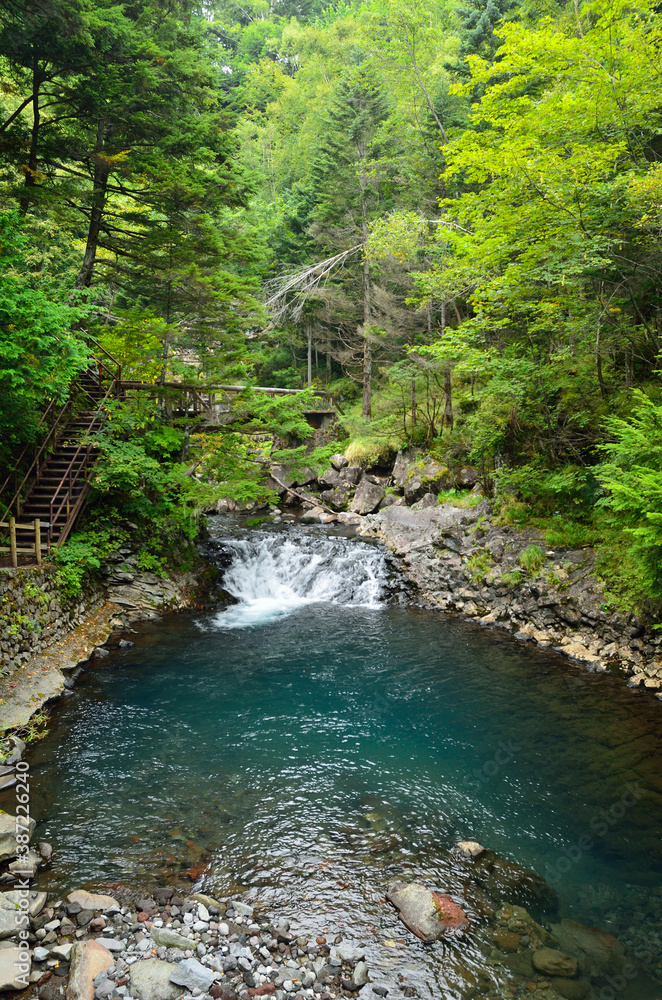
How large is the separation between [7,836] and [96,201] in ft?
42.6

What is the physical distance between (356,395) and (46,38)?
2135cm

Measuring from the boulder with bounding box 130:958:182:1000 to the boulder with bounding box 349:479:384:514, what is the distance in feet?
58.4

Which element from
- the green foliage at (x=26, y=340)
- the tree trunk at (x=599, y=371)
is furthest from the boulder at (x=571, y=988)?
the tree trunk at (x=599, y=371)

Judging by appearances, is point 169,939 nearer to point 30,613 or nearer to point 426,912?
point 426,912

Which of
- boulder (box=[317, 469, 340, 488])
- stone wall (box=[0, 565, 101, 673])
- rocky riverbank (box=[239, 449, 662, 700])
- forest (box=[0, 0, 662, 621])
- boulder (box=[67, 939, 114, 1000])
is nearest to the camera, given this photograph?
boulder (box=[67, 939, 114, 1000])

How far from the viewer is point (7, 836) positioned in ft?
16.8

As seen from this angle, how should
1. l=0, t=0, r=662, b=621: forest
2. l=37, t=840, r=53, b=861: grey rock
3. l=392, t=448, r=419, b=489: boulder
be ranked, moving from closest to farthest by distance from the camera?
l=37, t=840, r=53, b=861: grey rock → l=0, t=0, r=662, b=621: forest → l=392, t=448, r=419, b=489: boulder

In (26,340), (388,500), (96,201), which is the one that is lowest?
(388,500)

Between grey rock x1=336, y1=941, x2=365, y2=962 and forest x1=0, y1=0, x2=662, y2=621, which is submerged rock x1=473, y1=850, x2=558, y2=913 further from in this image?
forest x1=0, y1=0, x2=662, y2=621

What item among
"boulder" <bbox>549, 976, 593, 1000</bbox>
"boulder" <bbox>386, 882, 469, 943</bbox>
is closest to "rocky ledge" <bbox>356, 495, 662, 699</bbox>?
"boulder" <bbox>549, 976, 593, 1000</bbox>

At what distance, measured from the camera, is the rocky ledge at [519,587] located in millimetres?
10086

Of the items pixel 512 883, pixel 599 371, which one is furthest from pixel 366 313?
pixel 512 883

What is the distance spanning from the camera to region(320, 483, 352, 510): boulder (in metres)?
23.0

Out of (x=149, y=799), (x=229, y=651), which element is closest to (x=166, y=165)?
(x=229, y=651)
